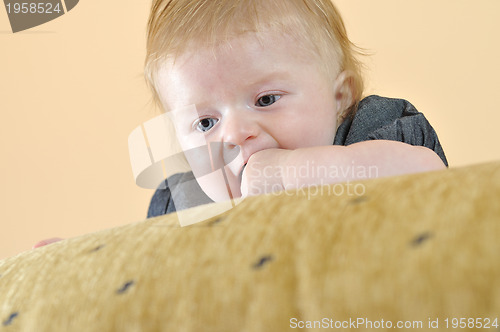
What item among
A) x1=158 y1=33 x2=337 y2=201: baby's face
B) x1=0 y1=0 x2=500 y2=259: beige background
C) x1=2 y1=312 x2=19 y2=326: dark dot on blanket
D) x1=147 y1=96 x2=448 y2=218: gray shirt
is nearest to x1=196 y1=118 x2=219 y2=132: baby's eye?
x1=158 y1=33 x2=337 y2=201: baby's face

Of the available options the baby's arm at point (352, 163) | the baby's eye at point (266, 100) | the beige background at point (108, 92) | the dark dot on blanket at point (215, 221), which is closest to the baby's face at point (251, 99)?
the baby's eye at point (266, 100)

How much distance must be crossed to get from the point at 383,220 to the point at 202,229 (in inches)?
2.7

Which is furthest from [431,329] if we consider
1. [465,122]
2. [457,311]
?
[465,122]

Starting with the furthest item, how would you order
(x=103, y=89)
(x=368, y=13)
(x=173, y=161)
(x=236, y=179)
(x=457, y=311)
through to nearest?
(x=103, y=89) → (x=368, y=13) → (x=173, y=161) → (x=236, y=179) → (x=457, y=311)

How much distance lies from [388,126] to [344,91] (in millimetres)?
127

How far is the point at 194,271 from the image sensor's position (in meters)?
0.18

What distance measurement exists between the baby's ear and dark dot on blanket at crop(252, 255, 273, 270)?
56 cm

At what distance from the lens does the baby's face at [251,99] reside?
23.6 inches

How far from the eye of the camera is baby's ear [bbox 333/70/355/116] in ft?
2.36

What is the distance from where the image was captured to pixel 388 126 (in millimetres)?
628

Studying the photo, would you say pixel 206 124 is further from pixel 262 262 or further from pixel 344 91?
pixel 262 262

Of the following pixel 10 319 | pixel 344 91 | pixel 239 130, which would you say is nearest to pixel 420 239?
pixel 10 319

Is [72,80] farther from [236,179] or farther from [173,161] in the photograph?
[236,179]

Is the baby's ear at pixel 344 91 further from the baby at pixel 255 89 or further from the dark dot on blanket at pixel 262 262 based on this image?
the dark dot on blanket at pixel 262 262
